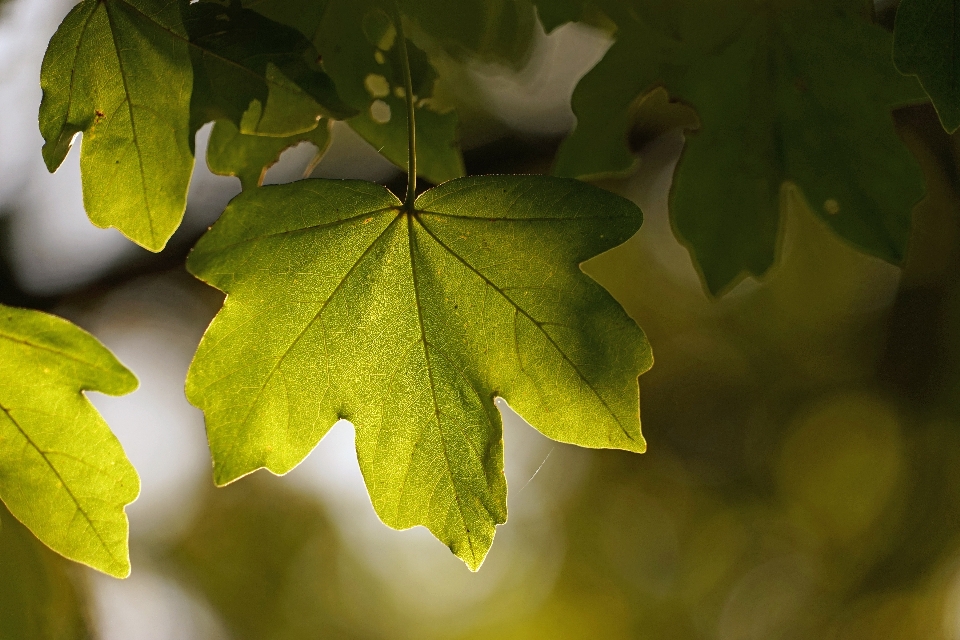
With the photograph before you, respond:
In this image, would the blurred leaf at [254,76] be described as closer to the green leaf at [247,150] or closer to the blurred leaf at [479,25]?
the green leaf at [247,150]

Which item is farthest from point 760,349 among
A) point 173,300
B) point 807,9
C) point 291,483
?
point 807,9

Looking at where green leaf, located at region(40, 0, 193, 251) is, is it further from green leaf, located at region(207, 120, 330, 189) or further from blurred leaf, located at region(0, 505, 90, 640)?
blurred leaf, located at region(0, 505, 90, 640)

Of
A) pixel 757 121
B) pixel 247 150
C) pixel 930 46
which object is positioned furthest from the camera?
pixel 757 121

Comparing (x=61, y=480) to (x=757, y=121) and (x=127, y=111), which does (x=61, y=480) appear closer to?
(x=127, y=111)

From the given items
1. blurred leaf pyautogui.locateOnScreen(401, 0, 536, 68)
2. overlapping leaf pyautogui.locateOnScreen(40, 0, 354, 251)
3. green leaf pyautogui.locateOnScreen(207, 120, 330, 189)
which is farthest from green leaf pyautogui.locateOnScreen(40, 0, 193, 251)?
blurred leaf pyautogui.locateOnScreen(401, 0, 536, 68)

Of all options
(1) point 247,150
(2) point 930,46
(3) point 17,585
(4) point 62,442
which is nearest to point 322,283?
(1) point 247,150

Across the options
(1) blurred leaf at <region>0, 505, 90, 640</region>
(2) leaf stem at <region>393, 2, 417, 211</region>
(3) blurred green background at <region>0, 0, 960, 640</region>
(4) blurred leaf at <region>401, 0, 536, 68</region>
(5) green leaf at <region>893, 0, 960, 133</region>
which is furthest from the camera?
(3) blurred green background at <region>0, 0, 960, 640</region>
